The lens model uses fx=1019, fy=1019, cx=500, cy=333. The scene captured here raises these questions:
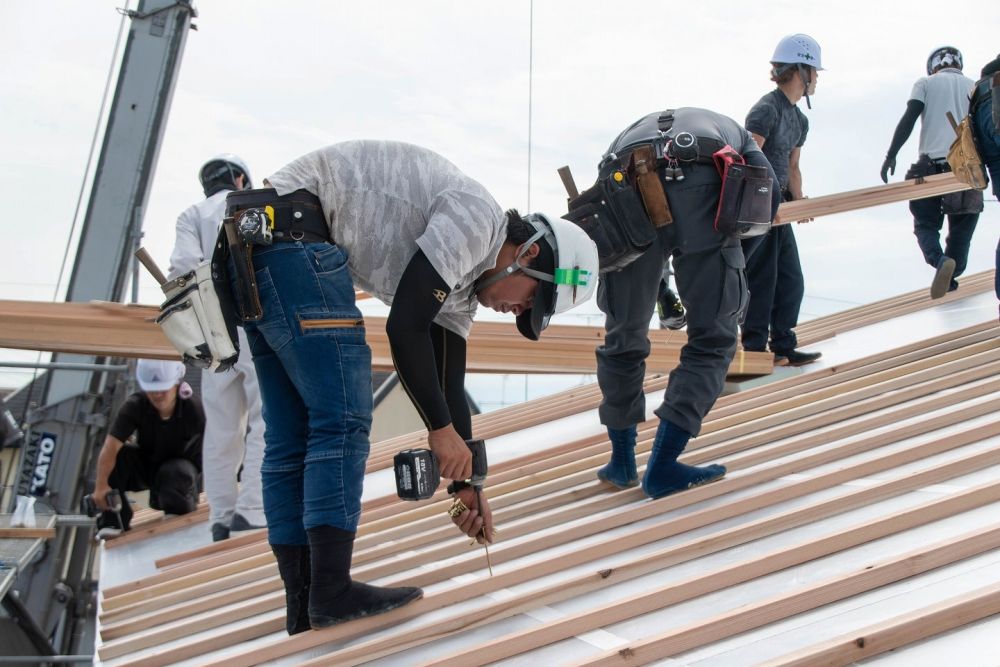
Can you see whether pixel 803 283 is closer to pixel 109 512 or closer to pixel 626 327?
pixel 626 327

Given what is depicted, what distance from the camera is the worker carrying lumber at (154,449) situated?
17.0ft

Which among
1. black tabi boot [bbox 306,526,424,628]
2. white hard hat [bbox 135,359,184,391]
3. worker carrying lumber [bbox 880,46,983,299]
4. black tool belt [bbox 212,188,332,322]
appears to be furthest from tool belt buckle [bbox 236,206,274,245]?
worker carrying lumber [bbox 880,46,983,299]

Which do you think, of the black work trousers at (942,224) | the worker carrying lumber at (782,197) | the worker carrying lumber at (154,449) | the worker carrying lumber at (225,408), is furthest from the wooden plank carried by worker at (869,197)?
the worker carrying lumber at (154,449)

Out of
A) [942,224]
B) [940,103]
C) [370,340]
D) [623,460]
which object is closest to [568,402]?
[370,340]

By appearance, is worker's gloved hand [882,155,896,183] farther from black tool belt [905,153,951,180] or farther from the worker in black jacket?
the worker in black jacket

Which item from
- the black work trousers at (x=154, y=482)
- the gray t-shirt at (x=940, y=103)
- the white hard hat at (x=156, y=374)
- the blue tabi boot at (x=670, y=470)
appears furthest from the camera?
the gray t-shirt at (x=940, y=103)

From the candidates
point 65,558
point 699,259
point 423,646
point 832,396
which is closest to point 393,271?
point 423,646

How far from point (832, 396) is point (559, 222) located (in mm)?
1777

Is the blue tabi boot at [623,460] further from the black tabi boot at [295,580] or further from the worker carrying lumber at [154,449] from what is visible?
the worker carrying lumber at [154,449]

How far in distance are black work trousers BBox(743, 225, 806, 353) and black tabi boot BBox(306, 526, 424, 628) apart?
286cm

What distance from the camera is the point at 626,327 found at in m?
3.00

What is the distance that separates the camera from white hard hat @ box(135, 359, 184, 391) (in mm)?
5120

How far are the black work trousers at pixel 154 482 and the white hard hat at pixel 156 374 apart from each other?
1.42ft

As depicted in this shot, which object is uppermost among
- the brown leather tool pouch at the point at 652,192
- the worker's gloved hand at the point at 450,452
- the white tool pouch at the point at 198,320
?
the brown leather tool pouch at the point at 652,192
